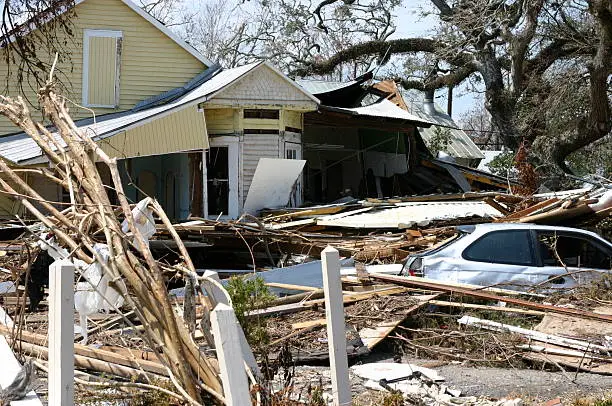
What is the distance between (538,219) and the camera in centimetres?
1516

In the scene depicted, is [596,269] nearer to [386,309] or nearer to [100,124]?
[386,309]

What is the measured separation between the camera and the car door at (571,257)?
11.9 m

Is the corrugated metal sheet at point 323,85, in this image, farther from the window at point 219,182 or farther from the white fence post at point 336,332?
the white fence post at point 336,332

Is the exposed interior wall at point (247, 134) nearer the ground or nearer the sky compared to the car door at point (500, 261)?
nearer the sky

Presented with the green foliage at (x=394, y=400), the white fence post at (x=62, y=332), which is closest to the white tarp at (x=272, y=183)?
the green foliage at (x=394, y=400)

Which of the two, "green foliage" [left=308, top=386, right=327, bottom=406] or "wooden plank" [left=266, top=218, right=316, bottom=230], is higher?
"wooden plank" [left=266, top=218, right=316, bottom=230]

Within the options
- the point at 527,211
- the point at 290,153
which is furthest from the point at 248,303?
the point at 290,153

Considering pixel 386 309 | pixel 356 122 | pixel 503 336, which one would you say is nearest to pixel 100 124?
pixel 356 122

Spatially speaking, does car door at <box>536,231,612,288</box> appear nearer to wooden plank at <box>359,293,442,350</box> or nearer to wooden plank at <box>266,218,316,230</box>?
wooden plank at <box>359,293,442,350</box>

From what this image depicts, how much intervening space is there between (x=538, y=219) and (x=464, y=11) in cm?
1433

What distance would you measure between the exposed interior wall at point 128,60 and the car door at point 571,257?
14522 millimetres

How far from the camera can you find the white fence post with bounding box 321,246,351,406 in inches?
222

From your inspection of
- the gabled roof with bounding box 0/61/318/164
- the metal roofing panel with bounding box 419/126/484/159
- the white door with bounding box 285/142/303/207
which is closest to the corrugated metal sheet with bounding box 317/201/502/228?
the white door with bounding box 285/142/303/207

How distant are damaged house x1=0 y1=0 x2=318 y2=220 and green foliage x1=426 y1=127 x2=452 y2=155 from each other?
11.8 metres
